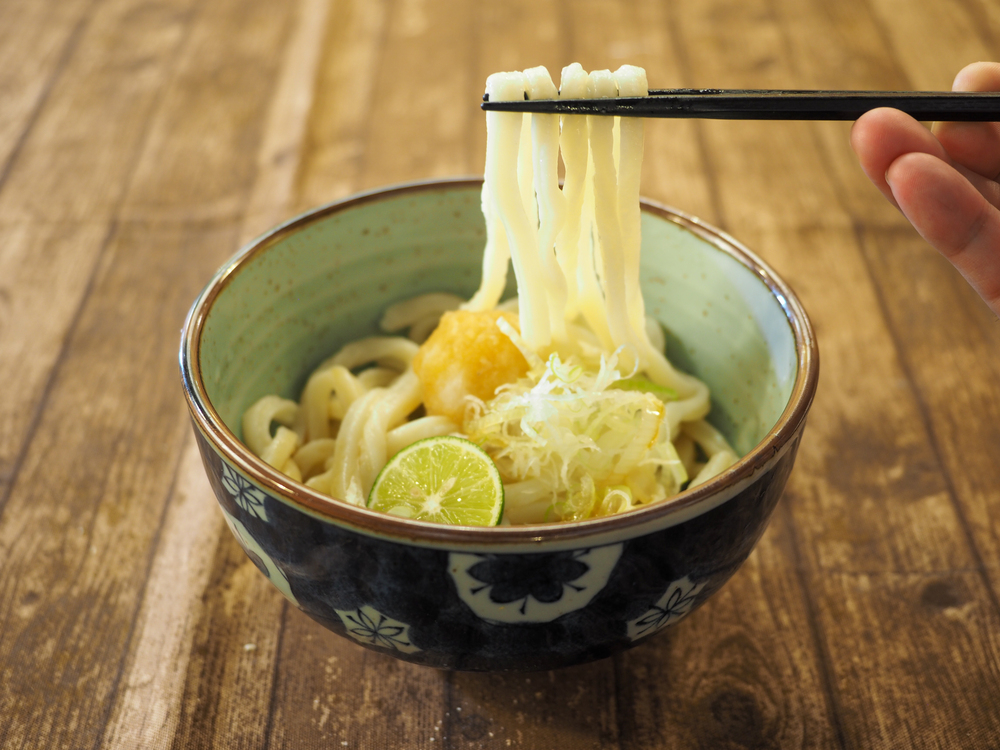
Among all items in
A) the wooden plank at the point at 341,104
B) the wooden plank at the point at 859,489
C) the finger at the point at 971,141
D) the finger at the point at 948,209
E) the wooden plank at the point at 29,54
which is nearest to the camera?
the finger at the point at 948,209

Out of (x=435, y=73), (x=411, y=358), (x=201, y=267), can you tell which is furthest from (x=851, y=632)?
(x=435, y=73)

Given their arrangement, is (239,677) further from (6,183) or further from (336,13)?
(336,13)

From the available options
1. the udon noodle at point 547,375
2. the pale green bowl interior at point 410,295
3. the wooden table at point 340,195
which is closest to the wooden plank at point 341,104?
the wooden table at point 340,195

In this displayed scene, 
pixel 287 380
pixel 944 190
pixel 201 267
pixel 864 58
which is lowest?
pixel 864 58

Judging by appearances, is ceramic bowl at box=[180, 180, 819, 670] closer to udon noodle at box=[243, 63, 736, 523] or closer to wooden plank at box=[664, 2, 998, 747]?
udon noodle at box=[243, 63, 736, 523]

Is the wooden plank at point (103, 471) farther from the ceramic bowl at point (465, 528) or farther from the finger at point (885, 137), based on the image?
the finger at point (885, 137)

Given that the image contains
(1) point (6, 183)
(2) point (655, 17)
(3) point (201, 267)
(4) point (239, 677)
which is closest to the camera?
(4) point (239, 677)

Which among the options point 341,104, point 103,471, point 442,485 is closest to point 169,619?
point 103,471
